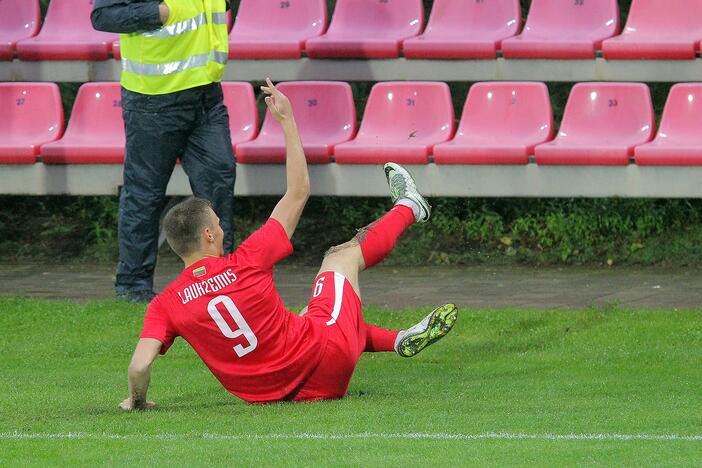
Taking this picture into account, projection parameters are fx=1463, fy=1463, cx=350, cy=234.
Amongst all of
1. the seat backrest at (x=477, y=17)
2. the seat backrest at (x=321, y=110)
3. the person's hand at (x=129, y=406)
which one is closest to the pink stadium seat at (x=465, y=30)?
the seat backrest at (x=477, y=17)

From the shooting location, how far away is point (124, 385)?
7.47 meters

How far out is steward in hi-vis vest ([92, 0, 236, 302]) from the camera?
30.8 feet

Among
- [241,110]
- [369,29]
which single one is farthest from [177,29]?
[369,29]

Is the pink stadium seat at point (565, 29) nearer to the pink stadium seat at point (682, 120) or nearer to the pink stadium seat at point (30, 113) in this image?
the pink stadium seat at point (682, 120)

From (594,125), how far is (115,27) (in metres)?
3.85

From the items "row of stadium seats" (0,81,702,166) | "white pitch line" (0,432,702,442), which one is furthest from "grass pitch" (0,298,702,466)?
"row of stadium seats" (0,81,702,166)

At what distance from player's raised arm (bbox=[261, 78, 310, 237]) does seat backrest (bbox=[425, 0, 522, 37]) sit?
18.7 ft

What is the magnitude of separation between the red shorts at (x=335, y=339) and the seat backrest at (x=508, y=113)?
4.38m

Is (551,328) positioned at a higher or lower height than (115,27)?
lower

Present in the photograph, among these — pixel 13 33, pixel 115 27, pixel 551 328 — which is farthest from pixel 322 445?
pixel 13 33

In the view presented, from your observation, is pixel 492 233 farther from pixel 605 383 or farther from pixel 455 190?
pixel 605 383

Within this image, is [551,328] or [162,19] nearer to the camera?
[551,328]

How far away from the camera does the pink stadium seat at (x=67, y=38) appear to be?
12570 mm

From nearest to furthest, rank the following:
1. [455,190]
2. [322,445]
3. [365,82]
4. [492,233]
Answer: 1. [322,445]
2. [455,190]
3. [492,233]
4. [365,82]
